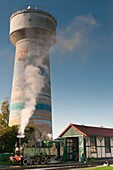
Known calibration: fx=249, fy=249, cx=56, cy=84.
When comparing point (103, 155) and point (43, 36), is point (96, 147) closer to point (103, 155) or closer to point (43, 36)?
point (103, 155)

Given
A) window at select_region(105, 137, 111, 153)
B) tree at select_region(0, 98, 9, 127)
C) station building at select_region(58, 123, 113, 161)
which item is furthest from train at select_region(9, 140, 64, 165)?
tree at select_region(0, 98, 9, 127)

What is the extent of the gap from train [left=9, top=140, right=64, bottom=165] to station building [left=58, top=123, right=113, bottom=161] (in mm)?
4056

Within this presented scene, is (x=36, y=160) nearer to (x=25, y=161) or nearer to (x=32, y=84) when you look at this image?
(x=25, y=161)

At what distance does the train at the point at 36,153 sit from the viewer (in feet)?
76.8

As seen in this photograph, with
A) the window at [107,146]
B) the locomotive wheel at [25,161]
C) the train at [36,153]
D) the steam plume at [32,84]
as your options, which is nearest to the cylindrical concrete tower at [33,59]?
the steam plume at [32,84]

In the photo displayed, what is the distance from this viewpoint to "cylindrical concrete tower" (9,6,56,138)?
4328cm

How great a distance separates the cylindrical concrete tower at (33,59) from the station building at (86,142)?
36.2ft

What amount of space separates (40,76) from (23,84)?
11.5 feet

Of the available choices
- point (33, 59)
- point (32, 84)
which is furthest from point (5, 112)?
point (33, 59)

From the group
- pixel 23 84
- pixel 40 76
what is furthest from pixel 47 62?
pixel 23 84

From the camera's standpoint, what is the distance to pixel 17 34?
46.3 m

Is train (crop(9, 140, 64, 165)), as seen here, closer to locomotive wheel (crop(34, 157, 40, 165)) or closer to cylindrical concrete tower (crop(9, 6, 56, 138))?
locomotive wheel (crop(34, 157, 40, 165))

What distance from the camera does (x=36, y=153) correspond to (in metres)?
24.6

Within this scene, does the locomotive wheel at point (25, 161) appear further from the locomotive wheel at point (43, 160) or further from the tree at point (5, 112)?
the tree at point (5, 112)
